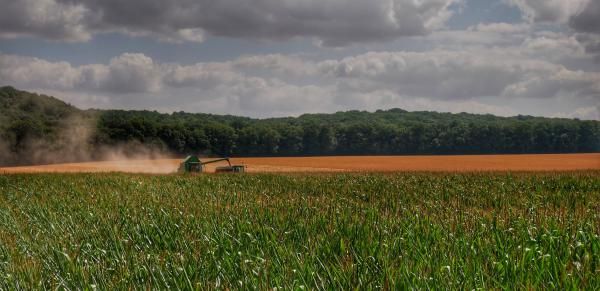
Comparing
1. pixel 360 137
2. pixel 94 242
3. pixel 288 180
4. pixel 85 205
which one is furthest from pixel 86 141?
pixel 94 242

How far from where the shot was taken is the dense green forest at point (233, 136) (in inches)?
3231

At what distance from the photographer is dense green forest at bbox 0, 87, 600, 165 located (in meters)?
82.1

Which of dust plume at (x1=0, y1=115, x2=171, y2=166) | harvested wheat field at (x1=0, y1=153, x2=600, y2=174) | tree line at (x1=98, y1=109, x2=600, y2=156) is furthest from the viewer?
tree line at (x1=98, y1=109, x2=600, y2=156)

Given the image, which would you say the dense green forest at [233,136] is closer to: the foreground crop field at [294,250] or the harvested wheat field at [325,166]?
the harvested wheat field at [325,166]

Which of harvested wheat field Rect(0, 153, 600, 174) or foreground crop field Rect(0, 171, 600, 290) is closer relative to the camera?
foreground crop field Rect(0, 171, 600, 290)

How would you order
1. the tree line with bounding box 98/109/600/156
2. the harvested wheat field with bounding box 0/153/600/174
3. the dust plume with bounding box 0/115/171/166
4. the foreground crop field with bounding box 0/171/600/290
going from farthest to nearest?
the tree line with bounding box 98/109/600/156, the dust plume with bounding box 0/115/171/166, the harvested wheat field with bounding box 0/153/600/174, the foreground crop field with bounding box 0/171/600/290

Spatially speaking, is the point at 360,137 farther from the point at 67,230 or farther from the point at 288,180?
the point at 67,230

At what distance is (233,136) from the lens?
98938mm

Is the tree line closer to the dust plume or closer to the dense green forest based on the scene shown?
the dense green forest

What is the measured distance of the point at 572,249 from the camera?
8375 millimetres

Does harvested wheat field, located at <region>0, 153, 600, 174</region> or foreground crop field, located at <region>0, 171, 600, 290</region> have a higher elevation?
foreground crop field, located at <region>0, 171, 600, 290</region>

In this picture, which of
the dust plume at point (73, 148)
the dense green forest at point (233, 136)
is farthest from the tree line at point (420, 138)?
the dust plume at point (73, 148)

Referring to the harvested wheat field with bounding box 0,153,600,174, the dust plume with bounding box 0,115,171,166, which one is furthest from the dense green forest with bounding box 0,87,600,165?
the harvested wheat field with bounding box 0,153,600,174

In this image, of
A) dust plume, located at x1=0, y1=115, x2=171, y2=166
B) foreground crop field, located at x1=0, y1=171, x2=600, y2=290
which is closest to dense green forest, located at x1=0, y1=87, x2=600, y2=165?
dust plume, located at x1=0, y1=115, x2=171, y2=166
